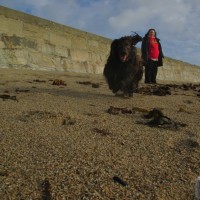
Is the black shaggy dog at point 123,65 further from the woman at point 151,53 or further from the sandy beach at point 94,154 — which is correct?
the woman at point 151,53

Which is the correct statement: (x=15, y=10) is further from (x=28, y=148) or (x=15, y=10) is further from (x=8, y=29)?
(x=28, y=148)

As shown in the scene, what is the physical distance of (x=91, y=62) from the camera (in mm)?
11836

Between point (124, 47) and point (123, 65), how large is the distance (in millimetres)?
288

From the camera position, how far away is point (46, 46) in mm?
10000

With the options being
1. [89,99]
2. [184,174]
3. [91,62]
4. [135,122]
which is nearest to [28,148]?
[184,174]

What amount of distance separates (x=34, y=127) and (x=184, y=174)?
Answer: 4.12ft

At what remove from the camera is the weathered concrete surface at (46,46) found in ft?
29.3

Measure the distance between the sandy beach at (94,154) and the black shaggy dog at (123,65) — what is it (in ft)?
6.14

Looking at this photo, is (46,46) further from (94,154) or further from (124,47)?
(94,154)

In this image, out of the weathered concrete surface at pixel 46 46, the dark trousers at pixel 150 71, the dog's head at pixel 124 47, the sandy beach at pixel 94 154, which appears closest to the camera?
the sandy beach at pixel 94 154

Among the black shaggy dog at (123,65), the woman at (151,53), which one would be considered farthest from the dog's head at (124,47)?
the woman at (151,53)

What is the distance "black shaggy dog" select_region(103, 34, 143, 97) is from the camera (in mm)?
5754

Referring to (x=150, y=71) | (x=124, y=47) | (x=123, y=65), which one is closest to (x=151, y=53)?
(x=150, y=71)

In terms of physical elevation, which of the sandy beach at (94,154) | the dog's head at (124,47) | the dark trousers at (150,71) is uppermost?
the dog's head at (124,47)
